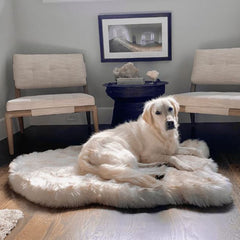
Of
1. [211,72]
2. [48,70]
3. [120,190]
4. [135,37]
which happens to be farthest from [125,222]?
[135,37]

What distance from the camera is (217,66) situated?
3.17 meters

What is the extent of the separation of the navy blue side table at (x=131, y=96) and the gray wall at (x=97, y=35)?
27.7 inches

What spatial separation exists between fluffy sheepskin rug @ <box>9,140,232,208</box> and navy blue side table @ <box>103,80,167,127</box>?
1.16 meters

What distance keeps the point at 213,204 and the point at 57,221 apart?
2.68 ft

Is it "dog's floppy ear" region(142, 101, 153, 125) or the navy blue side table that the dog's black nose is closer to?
"dog's floppy ear" region(142, 101, 153, 125)

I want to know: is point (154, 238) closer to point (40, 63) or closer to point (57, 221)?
point (57, 221)

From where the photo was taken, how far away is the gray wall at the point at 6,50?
3365 millimetres

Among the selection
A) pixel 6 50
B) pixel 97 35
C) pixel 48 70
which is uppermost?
pixel 97 35

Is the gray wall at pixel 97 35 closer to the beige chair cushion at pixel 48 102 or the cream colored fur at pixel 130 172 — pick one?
the beige chair cushion at pixel 48 102

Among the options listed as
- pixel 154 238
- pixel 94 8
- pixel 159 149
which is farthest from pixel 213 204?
pixel 94 8

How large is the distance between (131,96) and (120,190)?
4.94 ft

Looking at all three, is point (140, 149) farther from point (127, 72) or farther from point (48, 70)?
point (48, 70)

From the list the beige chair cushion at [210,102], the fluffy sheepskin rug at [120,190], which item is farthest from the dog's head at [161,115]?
the beige chair cushion at [210,102]

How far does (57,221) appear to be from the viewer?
1.48 m
